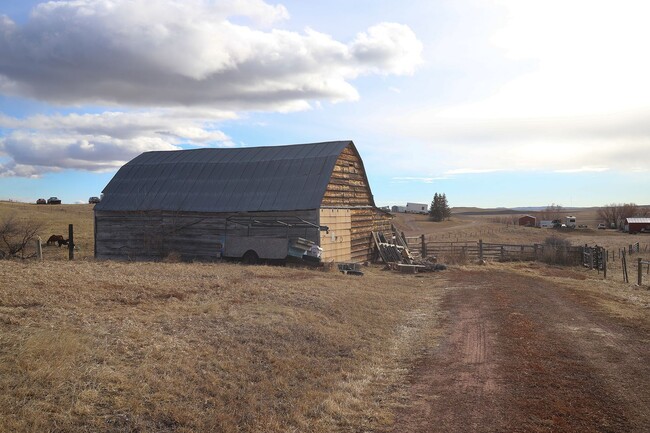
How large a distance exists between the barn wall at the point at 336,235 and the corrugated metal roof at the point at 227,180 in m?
1.36

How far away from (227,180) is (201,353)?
2356 centimetres

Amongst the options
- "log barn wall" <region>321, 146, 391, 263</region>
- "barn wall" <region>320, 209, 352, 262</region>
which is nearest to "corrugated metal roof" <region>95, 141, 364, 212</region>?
"log barn wall" <region>321, 146, 391, 263</region>

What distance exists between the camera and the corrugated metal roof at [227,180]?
2902 centimetres

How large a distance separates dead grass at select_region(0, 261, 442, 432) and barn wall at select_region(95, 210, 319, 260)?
1253 centimetres

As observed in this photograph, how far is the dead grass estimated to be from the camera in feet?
20.5

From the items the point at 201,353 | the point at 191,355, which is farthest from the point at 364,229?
the point at 191,355

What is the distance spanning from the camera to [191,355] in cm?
855

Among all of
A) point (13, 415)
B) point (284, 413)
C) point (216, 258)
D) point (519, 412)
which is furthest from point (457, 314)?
point (216, 258)

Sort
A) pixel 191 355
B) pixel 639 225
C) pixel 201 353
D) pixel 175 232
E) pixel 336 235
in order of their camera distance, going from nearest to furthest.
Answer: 1. pixel 191 355
2. pixel 201 353
3. pixel 336 235
4. pixel 175 232
5. pixel 639 225

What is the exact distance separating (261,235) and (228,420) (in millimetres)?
22337

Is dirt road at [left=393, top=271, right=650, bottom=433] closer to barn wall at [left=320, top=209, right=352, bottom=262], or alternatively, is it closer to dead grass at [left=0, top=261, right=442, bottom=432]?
dead grass at [left=0, top=261, right=442, bottom=432]

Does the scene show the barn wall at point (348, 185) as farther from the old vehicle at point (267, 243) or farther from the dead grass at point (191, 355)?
the dead grass at point (191, 355)

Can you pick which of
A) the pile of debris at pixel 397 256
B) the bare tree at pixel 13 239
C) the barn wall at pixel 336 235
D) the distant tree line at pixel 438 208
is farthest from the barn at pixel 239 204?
the distant tree line at pixel 438 208

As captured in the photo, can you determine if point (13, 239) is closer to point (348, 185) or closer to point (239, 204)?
point (239, 204)
